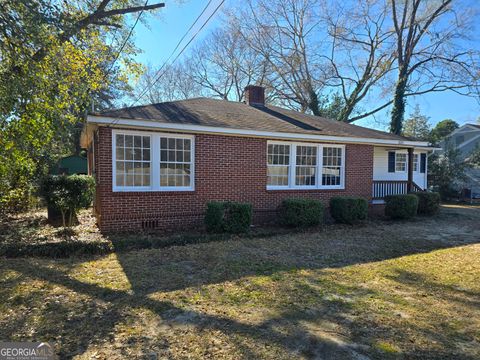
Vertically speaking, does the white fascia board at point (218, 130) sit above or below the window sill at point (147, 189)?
above

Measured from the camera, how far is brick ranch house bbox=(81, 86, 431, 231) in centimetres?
858

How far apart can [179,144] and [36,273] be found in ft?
16.2

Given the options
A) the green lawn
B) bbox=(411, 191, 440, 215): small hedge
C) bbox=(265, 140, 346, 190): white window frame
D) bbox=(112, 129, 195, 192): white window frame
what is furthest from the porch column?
bbox=(112, 129, 195, 192): white window frame

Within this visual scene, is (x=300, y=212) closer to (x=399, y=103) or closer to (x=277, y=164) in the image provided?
(x=277, y=164)

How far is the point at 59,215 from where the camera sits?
9.94 metres

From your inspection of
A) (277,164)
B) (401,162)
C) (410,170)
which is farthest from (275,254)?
(401,162)

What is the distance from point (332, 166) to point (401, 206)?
2.86 meters

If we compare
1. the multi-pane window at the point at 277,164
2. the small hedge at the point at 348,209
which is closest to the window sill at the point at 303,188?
the multi-pane window at the point at 277,164

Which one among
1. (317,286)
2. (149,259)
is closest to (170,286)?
(149,259)

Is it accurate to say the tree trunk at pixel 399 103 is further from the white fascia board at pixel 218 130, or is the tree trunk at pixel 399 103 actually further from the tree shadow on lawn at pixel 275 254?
the tree shadow on lawn at pixel 275 254

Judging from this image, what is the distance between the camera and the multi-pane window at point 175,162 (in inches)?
361

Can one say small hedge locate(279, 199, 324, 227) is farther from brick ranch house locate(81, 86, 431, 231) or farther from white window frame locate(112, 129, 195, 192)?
white window frame locate(112, 129, 195, 192)

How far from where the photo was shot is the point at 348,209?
10.6 m

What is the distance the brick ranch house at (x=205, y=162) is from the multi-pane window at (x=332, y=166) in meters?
0.04
